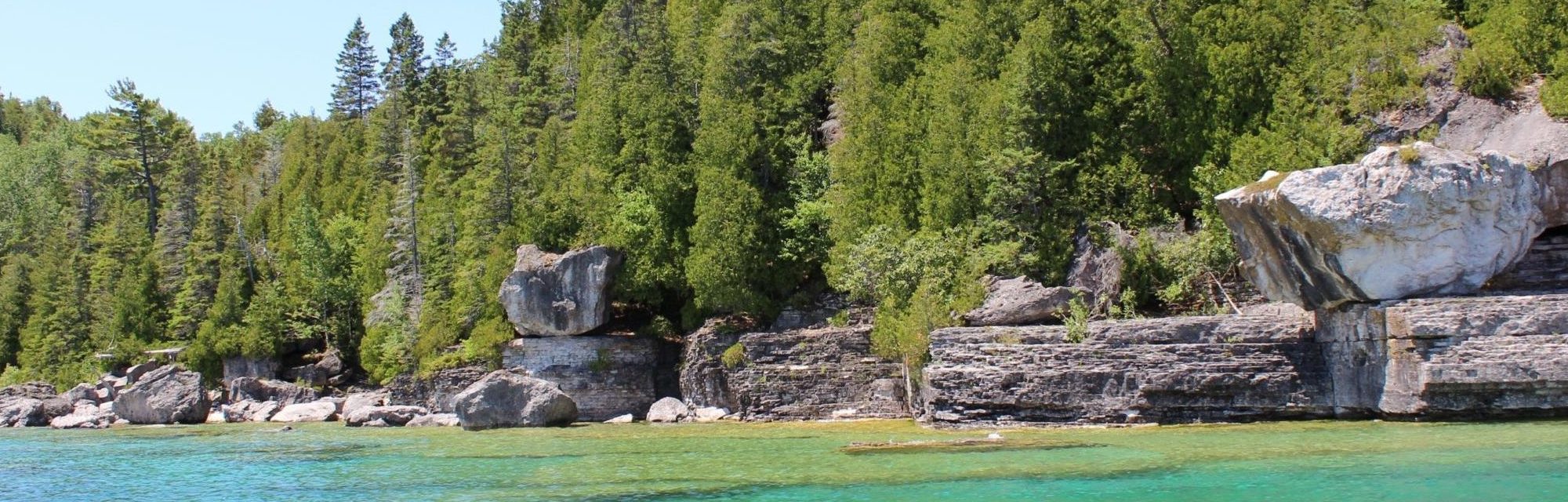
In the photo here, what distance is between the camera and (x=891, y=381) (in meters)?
37.0

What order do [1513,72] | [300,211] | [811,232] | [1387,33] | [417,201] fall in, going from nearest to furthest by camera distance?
1. [1513,72]
2. [1387,33]
3. [811,232]
4. [417,201]
5. [300,211]

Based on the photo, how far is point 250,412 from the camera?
50.8 meters

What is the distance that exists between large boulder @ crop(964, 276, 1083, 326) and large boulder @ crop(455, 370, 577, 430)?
502 inches

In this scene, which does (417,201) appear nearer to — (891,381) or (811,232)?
(811,232)

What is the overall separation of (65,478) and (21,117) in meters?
153

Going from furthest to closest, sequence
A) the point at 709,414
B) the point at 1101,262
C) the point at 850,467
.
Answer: the point at 709,414, the point at 1101,262, the point at 850,467

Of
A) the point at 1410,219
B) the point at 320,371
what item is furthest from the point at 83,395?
the point at 1410,219

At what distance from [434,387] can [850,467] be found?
29.1 meters

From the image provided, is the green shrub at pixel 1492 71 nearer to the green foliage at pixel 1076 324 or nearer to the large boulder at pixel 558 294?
the green foliage at pixel 1076 324

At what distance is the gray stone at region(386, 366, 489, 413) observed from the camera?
4562cm

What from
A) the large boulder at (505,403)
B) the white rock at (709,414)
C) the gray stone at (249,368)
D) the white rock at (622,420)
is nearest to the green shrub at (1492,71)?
the white rock at (709,414)

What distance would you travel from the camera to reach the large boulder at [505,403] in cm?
3669

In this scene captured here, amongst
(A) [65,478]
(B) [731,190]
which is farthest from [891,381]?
(A) [65,478]

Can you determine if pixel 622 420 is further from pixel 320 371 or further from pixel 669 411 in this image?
pixel 320 371
